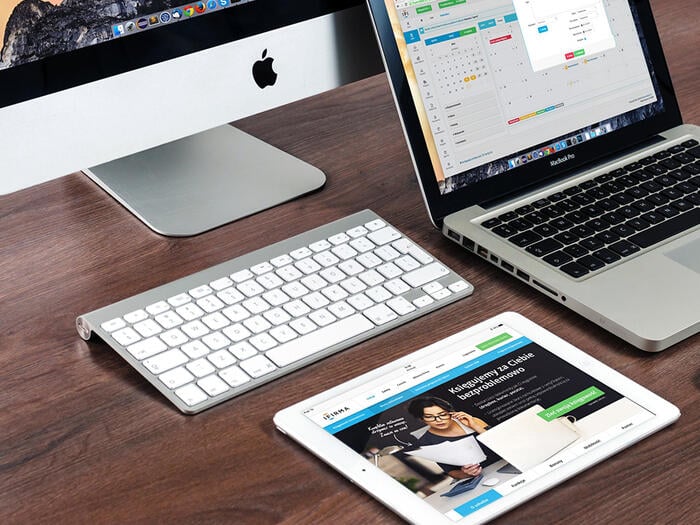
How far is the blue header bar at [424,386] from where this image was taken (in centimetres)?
72

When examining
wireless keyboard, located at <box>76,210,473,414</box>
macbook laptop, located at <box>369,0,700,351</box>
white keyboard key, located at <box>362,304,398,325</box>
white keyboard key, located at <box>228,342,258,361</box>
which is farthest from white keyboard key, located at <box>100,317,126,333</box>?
macbook laptop, located at <box>369,0,700,351</box>

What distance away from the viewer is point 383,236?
3.06 feet

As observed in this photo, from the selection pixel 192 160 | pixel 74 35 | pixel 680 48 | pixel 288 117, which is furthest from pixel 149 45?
pixel 680 48

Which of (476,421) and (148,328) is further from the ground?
(148,328)

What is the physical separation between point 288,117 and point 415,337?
505 millimetres

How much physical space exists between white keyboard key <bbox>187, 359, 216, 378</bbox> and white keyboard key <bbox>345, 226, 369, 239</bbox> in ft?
0.74

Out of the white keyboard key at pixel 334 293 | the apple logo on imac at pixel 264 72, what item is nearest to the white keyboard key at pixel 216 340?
the white keyboard key at pixel 334 293

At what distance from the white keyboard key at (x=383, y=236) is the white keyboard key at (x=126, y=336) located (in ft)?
0.82

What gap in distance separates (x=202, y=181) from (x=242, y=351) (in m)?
0.33

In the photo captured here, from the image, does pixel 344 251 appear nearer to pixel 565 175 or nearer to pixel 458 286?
pixel 458 286

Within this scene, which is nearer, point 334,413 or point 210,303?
point 334,413

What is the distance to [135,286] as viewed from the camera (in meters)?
0.91

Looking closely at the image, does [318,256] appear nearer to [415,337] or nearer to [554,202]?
[415,337]

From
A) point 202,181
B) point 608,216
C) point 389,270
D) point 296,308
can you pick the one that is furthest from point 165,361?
point 608,216
